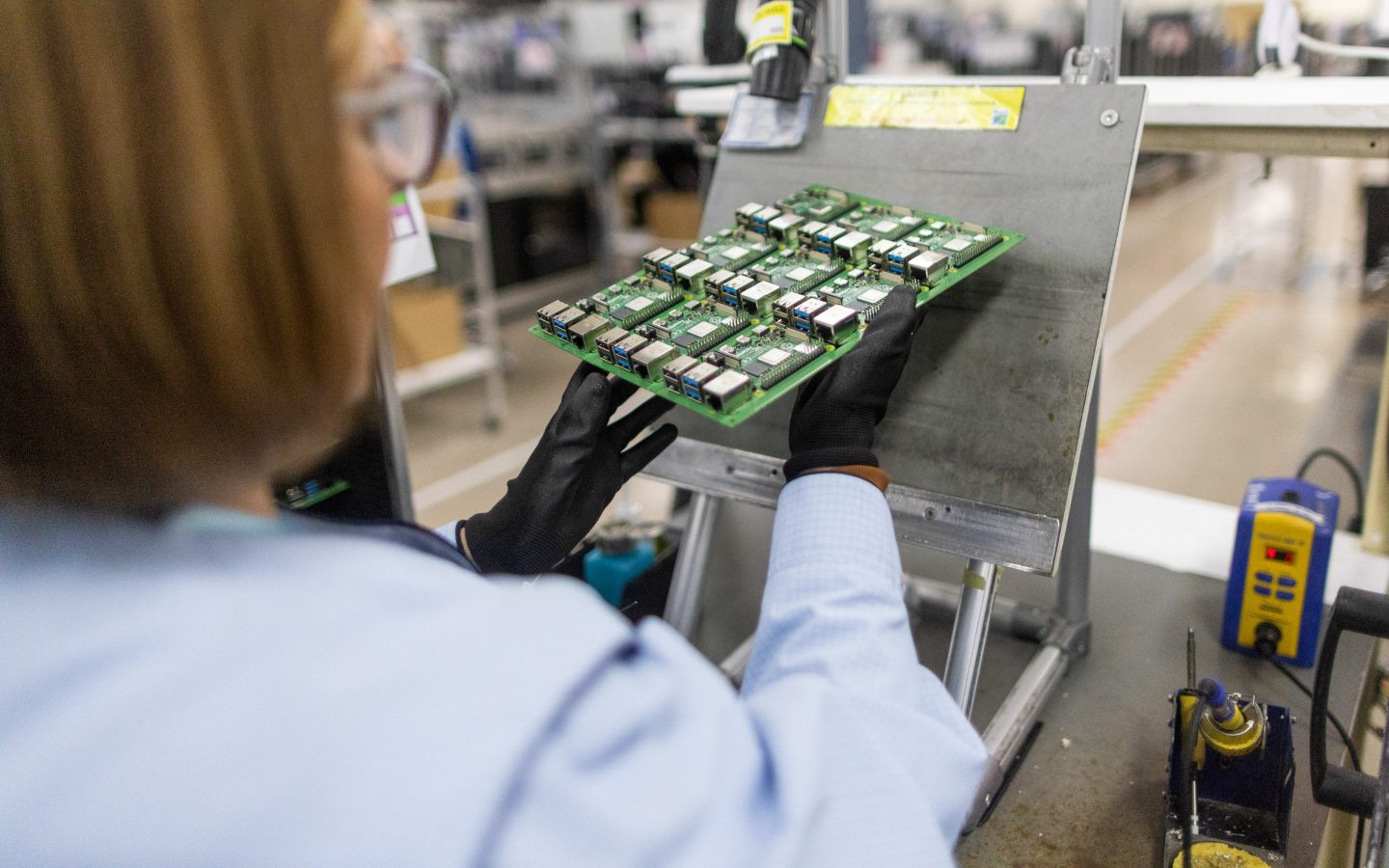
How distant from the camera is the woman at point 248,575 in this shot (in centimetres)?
43

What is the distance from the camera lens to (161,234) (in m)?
0.44

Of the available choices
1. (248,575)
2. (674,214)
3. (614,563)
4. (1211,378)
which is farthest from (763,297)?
(674,214)

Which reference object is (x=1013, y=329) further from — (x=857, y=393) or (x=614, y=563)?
(x=614, y=563)

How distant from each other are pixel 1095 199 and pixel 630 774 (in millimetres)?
958

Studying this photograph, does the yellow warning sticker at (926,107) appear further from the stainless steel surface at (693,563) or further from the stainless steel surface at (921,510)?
the stainless steel surface at (693,563)

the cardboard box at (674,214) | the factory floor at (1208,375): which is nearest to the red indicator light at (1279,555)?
the factory floor at (1208,375)

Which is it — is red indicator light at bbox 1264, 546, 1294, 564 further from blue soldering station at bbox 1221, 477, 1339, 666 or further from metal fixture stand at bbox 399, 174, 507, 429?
metal fixture stand at bbox 399, 174, 507, 429

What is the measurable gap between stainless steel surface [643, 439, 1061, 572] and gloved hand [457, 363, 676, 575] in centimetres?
24

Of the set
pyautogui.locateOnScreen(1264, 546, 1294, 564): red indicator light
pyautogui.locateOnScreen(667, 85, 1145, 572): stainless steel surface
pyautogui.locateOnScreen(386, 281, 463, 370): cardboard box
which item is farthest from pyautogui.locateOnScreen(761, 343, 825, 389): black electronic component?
pyautogui.locateOnScreen(386, 281, 463, 370): cardboard box

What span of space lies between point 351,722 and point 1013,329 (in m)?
0.97

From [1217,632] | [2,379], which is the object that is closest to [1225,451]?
[1217,632]

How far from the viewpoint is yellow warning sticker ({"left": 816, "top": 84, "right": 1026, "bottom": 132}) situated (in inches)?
48.8

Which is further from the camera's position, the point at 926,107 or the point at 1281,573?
the point at 1281,573

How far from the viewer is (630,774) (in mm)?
515
